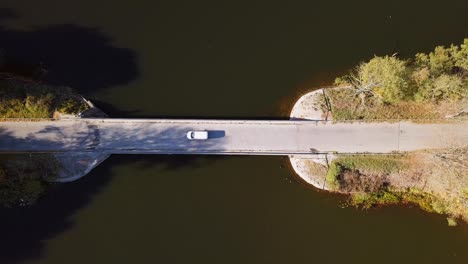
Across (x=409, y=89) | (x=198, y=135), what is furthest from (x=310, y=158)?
(x=409, y=89)

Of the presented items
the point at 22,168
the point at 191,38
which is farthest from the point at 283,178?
the point at 22,168

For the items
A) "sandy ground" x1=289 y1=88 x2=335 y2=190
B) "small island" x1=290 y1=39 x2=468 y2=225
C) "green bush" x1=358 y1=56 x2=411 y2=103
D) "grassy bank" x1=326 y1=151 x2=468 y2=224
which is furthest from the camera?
"sandy ground" x1=289 y1=88 x2=335 y2=190

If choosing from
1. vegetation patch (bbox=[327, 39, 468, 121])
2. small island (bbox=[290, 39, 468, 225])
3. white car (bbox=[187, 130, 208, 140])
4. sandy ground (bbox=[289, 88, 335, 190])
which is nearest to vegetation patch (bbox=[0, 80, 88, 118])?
white car (bbox=[187, 130, 208, 140])

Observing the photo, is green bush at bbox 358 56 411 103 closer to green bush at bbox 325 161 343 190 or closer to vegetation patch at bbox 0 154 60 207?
green bush at bbox 325 161 343 190

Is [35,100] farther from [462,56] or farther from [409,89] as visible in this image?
[462,56]

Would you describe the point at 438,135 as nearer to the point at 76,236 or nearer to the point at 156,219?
the point at 156,219
